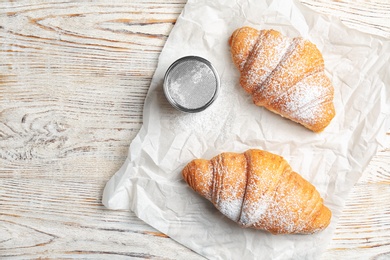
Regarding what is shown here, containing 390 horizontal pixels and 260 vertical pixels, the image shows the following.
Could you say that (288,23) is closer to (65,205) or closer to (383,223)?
(383,223)

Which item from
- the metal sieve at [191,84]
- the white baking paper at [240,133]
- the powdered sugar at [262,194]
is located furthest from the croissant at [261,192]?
the metal sieve at [191,84]

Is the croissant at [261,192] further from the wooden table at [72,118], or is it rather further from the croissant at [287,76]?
the wooden table at [72,118]

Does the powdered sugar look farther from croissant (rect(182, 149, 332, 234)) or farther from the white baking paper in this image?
the white baking paper

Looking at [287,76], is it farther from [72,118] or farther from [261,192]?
[72,118]

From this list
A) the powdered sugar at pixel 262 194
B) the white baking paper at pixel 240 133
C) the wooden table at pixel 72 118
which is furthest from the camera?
the wooden table at pixel 72 118

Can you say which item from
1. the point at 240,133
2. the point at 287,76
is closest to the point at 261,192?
the point at 240,133

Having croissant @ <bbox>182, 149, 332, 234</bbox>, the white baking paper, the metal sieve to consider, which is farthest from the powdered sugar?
the metal sieve
